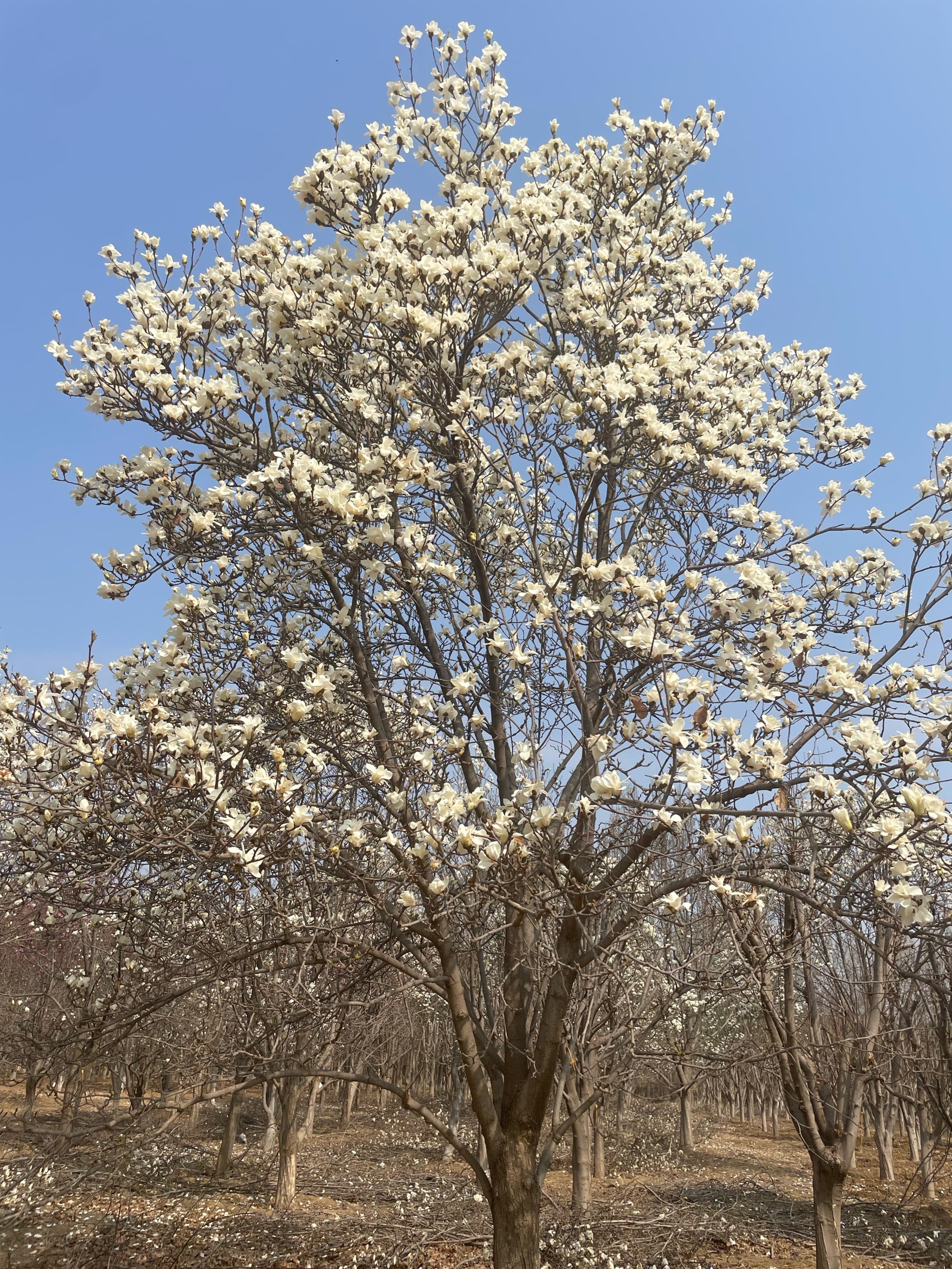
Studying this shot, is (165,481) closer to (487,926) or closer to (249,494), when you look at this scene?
(249,494)

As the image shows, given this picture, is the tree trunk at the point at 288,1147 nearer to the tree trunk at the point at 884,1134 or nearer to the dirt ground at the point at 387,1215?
the dirt ground at the point at 387,1215

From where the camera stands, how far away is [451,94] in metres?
5.76

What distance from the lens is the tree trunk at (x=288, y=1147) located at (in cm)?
1121

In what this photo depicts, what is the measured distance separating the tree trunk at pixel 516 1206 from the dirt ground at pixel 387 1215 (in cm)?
110

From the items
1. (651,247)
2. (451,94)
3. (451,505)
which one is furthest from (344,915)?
(451,94)

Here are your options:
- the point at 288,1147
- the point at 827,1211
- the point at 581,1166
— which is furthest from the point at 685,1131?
the point at 827,1211

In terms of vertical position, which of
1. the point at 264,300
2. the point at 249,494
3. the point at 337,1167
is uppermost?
the point at 264,300

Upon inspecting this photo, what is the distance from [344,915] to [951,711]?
5.19 m

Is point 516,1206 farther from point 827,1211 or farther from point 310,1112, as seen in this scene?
point 310,1112

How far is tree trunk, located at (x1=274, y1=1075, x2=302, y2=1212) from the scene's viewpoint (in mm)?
11211

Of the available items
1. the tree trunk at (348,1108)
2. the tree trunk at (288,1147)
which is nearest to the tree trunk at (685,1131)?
the tree trunk at (348,1108)

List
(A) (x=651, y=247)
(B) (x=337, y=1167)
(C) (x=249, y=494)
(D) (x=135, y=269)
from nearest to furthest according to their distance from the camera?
(C) (x=249, y=494) < (D) (x=135, y=269) < (A) (x=651, y=247) < (B) (x=337, y=1167)

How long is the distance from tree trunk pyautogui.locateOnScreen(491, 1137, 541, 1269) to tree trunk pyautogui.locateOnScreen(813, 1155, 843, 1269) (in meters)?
2.92

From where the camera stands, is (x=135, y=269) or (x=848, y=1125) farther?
(x=848, y=1125)
